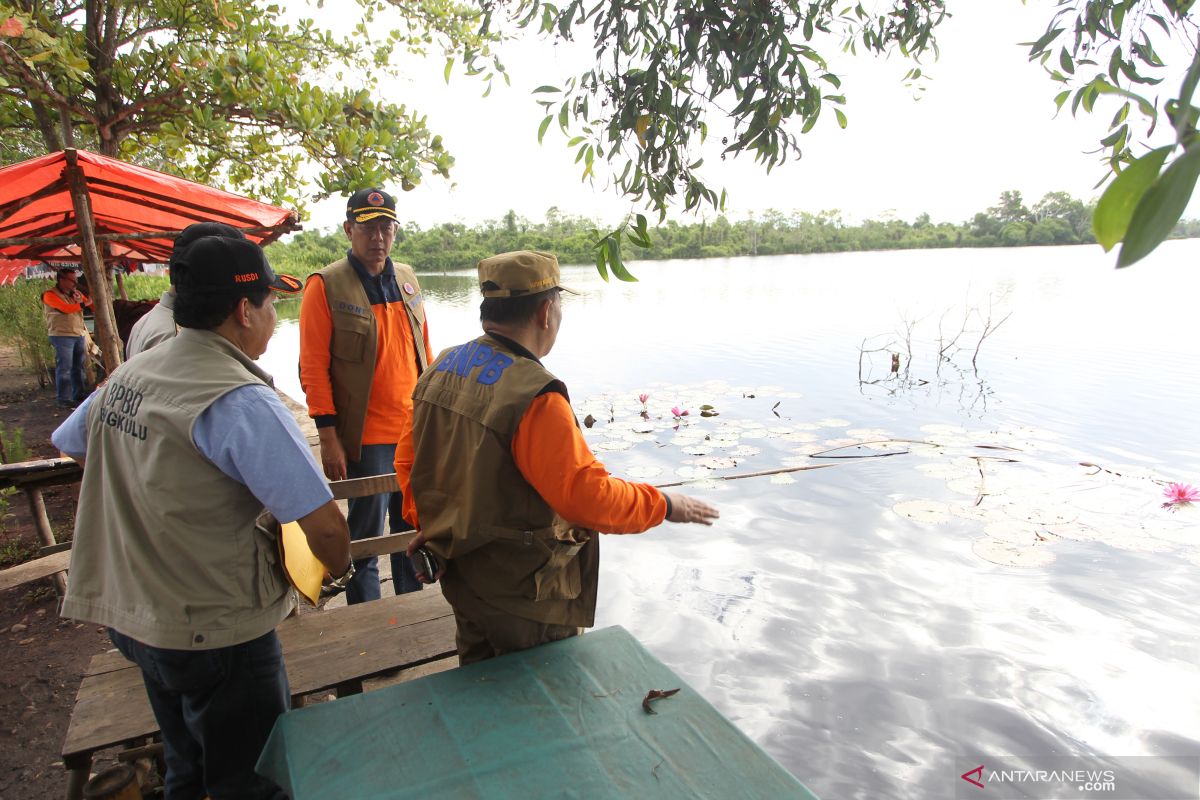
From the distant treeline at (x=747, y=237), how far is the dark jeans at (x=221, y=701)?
17178 millimetres

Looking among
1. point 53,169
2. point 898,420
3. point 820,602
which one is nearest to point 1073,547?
Answer: point 820,602

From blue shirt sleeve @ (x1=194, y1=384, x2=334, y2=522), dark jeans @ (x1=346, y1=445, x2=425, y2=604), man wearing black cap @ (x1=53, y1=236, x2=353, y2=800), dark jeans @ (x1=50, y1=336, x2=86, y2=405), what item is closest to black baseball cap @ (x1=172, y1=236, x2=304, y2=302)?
man wearing black cap @ (x1=53, y1=236, x2=353, y2=800)

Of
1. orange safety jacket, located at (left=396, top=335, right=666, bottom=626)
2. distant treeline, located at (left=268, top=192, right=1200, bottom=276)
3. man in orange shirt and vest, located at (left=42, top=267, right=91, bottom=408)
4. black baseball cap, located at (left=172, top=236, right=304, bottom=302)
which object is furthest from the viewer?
distant treeline, located at (left=268, top=192, right=1200, bottom=276)

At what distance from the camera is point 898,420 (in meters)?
7.88

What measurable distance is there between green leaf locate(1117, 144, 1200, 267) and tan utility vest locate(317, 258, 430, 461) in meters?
2.57

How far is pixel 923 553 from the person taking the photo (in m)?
4.82

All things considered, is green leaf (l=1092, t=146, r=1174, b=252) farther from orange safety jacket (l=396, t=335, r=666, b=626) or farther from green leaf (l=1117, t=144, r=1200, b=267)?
orange safety jacket (l=396, t=335, r=666, b=626)

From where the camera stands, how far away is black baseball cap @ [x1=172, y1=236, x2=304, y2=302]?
1.36 m

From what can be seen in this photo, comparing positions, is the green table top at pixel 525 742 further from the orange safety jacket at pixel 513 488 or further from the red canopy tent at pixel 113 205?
the red canopy tent at pixel 113 205

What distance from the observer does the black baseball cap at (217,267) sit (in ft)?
4.47

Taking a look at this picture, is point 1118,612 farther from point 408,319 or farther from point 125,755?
point 125,755

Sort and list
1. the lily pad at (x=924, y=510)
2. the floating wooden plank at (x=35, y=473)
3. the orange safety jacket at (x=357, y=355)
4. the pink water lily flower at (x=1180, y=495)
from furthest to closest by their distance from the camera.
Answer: the lily pad at (x=924, y=510)
the pink water lily flower at (x=1180, y=495)
the floating wooden plank at (x=35, y=473)
the orange safety jacket at (x=357, y=355)

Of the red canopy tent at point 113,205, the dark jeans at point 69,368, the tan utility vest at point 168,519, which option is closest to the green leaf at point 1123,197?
the tan utility vest at point 168,519

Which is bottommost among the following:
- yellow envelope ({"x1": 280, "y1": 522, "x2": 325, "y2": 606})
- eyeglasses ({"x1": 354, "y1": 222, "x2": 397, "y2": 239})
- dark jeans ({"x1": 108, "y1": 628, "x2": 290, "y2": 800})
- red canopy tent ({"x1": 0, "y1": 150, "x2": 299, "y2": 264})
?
dark jeans ({"x1": 108, "y1": 628, "x2": 290, "y2": 800})
